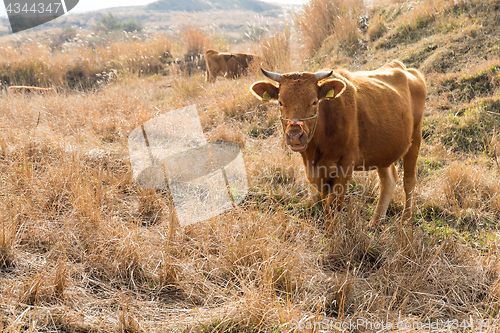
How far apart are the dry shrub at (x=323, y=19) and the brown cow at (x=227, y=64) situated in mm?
2153

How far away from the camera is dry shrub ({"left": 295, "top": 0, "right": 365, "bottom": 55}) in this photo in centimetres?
1012

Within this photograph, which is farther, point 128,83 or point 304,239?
point 128,83

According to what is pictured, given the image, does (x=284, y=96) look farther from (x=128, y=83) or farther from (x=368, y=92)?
(x=128, y=83)

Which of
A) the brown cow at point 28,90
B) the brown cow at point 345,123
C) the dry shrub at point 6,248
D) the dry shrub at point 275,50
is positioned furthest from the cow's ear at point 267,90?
the brown cow at point 28,90

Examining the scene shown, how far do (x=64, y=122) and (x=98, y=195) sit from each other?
3565 mm

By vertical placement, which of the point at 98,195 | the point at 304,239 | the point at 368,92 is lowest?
the point at 304,239

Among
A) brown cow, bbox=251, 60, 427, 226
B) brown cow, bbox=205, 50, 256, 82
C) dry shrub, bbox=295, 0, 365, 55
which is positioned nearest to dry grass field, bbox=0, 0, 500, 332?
brown cow, bbox=251, 60, 427, 226

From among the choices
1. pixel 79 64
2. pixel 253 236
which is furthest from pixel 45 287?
pixel 79 64

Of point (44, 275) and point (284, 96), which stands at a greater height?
point (284, 96)

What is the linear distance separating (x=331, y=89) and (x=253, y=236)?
5.13 ft

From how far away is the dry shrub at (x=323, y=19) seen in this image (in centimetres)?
1012

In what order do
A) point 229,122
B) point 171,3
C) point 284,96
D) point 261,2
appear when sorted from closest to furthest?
point 284,96, point 229,122, point 171,3, point 261,2

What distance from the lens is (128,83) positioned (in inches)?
428

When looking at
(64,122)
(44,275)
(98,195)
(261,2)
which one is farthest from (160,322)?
(261,2)
